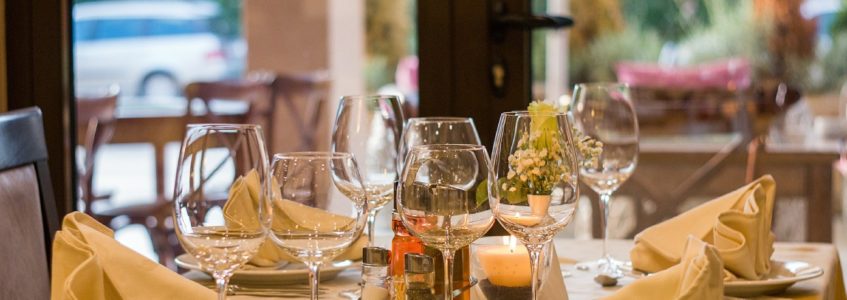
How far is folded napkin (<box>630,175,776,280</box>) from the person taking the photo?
128 cm

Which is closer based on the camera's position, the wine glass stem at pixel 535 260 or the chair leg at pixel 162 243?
the wine glass stem at pixel 535 260

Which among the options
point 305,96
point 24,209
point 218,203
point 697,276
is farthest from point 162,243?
point 697,276

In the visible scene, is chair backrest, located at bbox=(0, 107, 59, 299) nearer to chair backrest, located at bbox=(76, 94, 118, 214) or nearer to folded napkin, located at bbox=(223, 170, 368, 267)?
folded napkin, located at bbox=(223, 170, 368, 267)

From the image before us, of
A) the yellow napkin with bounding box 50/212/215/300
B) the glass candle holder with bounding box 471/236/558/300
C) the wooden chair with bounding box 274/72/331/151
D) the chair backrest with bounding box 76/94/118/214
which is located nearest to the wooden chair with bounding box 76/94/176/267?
the chair backrest with bounding box 76/94/118/214

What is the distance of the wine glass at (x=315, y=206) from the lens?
1010 millimetres

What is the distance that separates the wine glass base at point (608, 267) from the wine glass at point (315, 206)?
18.2 inches

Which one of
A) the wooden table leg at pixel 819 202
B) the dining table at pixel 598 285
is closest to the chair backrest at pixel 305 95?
the dining table at pixel 598 285

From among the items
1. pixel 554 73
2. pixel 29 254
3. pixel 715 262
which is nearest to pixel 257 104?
pixel 29 254

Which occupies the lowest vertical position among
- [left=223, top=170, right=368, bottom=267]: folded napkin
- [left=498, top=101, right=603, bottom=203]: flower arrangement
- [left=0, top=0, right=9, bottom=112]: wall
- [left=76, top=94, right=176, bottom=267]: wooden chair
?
[left=76, top=94, right=176, bottom=267]: wooden chair

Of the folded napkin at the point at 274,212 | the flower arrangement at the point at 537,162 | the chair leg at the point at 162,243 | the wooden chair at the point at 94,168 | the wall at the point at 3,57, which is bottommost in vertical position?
the chair leg at the point at 162,243

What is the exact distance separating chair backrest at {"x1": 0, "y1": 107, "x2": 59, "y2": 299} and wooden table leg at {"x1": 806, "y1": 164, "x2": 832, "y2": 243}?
3038 millimetres

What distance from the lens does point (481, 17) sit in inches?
93.1

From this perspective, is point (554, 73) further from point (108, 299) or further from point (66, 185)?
point (108, 299)

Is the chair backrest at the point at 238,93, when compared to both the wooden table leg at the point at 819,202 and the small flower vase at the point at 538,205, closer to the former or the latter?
the wooden table leg at the point at 819,202
